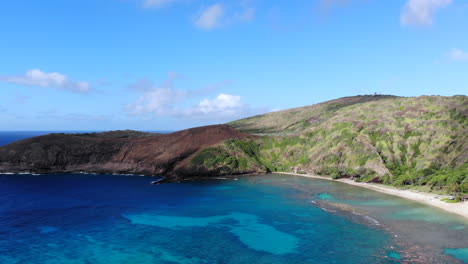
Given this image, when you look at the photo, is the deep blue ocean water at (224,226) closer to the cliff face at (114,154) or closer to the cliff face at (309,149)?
the cliff face at (309,149)

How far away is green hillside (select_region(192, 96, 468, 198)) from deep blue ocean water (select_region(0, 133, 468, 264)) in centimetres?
1550

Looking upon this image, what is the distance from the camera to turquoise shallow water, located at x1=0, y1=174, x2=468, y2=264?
137 feet

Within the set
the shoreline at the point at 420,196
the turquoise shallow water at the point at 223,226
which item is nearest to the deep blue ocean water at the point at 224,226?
the turquoise shallow water at the point at 223,226

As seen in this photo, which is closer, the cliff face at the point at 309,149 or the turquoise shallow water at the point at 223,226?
the turquoise shallow water at the point at 223,226

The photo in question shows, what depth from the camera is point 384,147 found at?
9775cm

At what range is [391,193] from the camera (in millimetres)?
76125

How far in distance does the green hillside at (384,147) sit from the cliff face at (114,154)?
8.26 m

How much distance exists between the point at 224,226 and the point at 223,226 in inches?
6.5

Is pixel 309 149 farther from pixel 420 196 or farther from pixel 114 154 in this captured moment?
pixel 114 154

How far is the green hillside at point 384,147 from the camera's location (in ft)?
274

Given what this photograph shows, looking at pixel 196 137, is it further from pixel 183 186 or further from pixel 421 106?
pixel 421 106

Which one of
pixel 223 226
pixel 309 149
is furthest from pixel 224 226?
pixel 309 149

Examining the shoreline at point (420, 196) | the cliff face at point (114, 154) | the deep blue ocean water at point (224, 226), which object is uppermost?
the cliff face at point (114, 154)

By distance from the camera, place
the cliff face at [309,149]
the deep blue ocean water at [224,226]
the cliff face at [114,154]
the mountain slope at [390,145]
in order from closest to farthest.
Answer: the deep blue ocean water at [224,226] → the mountain slope at [390,145] → the cliff face at [309,149] → the cliff face at [114,154]
